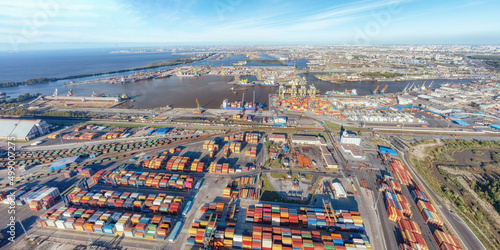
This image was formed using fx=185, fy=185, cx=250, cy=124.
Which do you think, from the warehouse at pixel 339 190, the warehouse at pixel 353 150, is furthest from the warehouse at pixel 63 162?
the warehouse at pixel 353 150

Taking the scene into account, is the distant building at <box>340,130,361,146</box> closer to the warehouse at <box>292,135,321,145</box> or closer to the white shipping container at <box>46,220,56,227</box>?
the warehouse at <box>292,135,321,145</box>

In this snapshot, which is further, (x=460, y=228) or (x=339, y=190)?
(x=339, y=190)

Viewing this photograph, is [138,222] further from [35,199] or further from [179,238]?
[35,199]

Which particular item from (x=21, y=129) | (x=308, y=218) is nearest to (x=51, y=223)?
(x=308, y=218)

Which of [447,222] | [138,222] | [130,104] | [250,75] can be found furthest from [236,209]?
[250,75]

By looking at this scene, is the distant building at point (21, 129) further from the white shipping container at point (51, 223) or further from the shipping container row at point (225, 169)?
the shipping container row at point (225, 169)

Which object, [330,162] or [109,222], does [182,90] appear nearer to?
[109,222]
